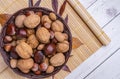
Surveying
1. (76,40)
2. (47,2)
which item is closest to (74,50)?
(76,40)

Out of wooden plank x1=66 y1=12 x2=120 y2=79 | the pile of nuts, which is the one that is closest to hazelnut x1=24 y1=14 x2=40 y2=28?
the pile of nuts

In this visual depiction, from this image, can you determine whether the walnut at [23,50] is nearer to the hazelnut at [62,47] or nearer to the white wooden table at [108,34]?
the hazelnut at [62,47]

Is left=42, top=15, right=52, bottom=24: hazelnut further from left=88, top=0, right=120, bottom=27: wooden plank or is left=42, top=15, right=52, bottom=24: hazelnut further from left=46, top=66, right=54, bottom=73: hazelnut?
left=88, top=0, right=120, bottom=27: wooden plank

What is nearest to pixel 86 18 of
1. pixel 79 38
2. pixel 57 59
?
pixel 79 38

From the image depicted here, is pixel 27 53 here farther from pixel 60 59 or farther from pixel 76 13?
pixel 76 13

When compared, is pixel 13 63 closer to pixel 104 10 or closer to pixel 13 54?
pixel 13 54

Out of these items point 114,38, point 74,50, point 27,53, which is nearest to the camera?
point 27,53
